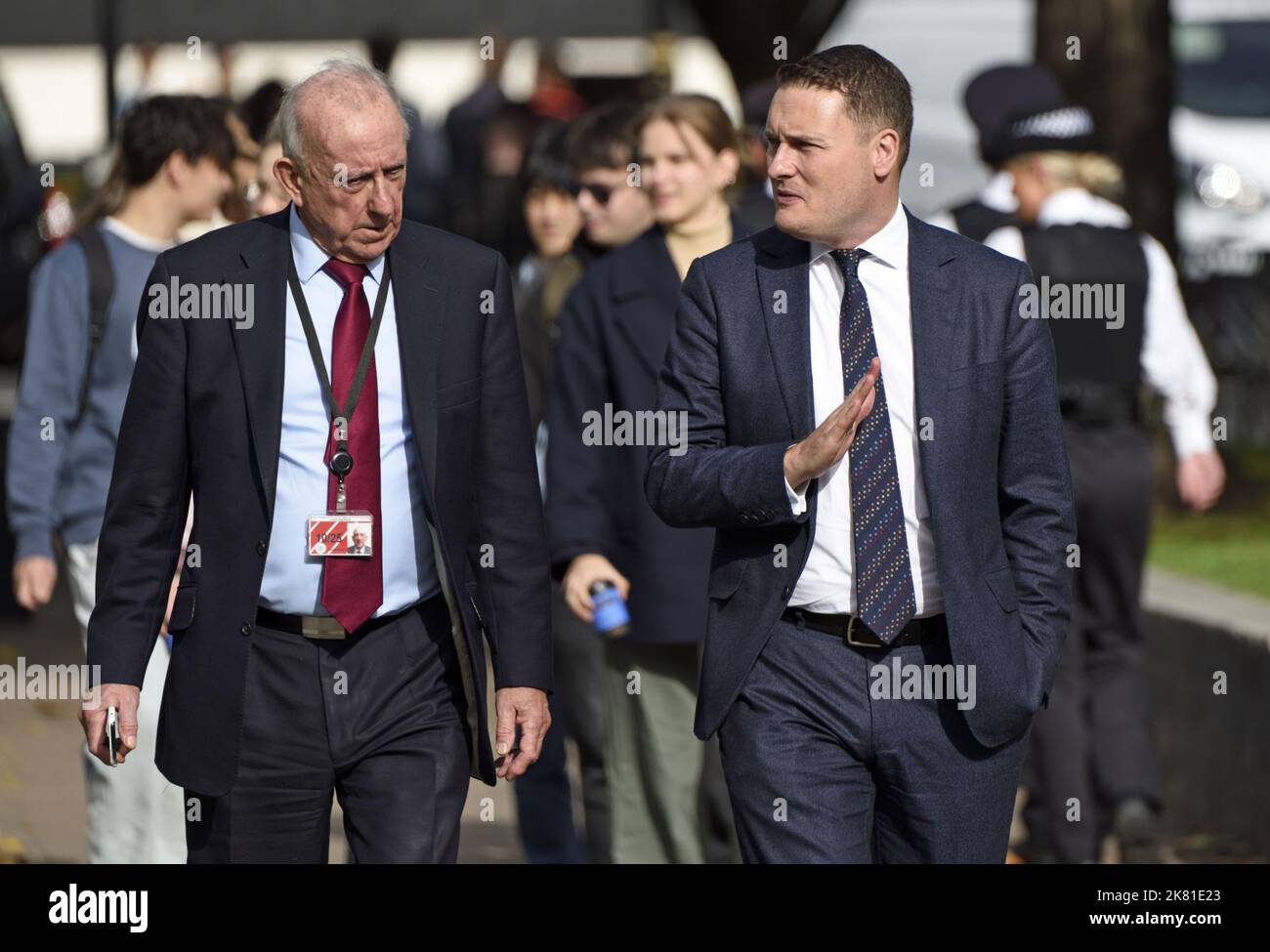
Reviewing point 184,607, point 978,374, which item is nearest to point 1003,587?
point 978,374

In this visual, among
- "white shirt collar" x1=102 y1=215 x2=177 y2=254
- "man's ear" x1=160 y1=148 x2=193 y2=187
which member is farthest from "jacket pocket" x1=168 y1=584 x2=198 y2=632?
"man's ear" x1=160 y1=148 x2=193 y2=187

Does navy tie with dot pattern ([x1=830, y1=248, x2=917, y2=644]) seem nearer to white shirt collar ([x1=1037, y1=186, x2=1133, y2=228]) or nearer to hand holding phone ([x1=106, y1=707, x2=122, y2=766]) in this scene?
hand holding phone ([x1=106, y1=707, x2=122, y2=766])

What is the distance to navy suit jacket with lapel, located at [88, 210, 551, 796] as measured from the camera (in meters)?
4.62

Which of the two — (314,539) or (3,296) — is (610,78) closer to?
(3,296)

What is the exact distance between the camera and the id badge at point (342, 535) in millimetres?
4590

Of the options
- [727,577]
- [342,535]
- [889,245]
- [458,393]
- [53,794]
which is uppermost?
[889,245]

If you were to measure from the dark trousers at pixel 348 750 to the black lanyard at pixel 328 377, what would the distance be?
34 centimetres

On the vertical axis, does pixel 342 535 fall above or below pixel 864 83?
below

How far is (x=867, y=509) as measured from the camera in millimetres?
4523

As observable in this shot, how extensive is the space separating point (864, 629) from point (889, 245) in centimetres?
75

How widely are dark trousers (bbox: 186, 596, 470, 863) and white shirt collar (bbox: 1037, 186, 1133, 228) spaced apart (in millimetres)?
3621

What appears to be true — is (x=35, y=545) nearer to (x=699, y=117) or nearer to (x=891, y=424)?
(x=699, y=117)
